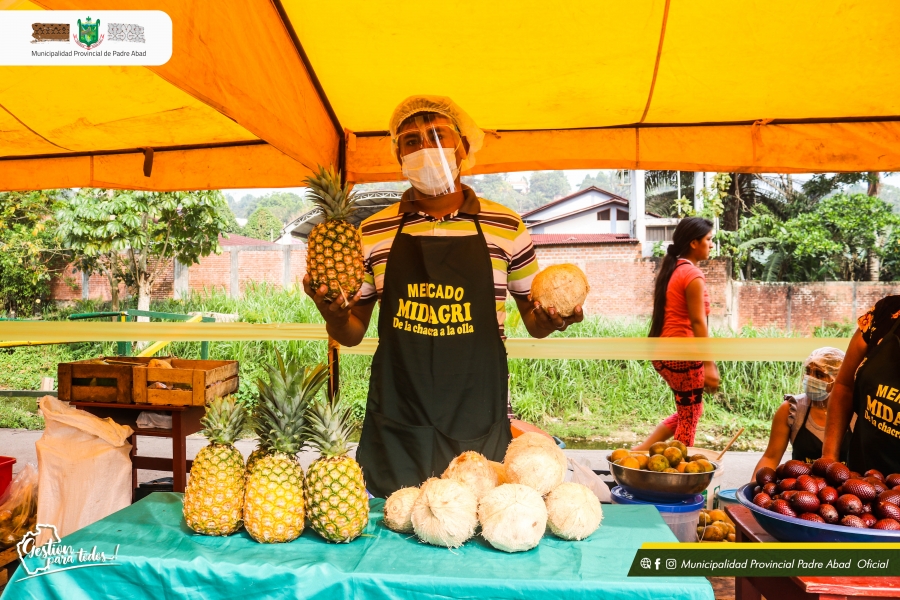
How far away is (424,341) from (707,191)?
15.3 metres

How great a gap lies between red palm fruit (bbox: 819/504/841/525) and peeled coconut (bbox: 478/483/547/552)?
0.90 metres

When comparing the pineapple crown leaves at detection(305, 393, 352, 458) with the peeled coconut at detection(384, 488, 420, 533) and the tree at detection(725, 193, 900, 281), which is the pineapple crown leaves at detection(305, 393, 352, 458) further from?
the tree at detection(725, 193, 900, 281)

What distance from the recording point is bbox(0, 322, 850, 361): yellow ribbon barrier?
546cm

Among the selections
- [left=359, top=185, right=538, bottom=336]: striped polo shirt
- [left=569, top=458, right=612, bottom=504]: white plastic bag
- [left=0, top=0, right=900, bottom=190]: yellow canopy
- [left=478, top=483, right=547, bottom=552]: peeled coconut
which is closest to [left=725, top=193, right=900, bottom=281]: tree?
[left=0, top=0, right=900, bottom=190]: yellow canopy

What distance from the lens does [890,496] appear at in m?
2.00

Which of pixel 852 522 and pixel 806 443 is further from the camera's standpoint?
pixel 806 443

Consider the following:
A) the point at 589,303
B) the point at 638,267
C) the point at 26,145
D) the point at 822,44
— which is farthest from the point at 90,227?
the point at 822,44

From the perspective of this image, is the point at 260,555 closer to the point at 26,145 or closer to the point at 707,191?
the point at 26,145

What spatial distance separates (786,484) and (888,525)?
0.35 metres

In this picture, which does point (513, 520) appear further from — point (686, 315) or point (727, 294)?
point (727, 294)

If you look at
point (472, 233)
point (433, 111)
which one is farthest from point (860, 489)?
point (433, 111)

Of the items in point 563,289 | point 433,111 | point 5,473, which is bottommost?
point 5,473

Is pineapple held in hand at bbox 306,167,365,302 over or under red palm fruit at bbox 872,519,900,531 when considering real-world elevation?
over

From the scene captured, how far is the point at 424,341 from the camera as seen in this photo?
108 inches
